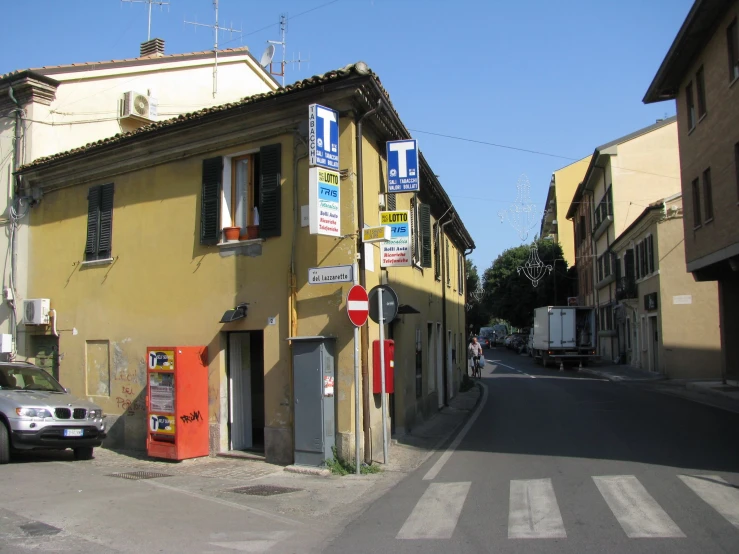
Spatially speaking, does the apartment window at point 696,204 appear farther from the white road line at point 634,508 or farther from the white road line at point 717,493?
the white road line at point 634,508

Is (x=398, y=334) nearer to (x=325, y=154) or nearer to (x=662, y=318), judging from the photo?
(x=325, y=154)

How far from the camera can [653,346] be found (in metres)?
30.6

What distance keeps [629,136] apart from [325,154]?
32232 mm

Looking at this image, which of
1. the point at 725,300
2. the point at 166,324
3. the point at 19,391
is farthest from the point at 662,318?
the point at 19,391

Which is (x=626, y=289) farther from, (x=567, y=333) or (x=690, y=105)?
(x=690, y=105)

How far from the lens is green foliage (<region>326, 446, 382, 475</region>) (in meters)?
9.73

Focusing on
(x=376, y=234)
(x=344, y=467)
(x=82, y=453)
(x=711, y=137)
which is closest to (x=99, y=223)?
(x=82, y=453)

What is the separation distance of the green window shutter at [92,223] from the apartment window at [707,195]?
55.9 ft

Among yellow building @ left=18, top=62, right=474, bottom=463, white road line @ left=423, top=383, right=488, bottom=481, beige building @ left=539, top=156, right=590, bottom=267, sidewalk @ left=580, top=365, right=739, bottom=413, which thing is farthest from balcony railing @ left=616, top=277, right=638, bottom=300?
yellow building @ left=18, top=62, right=474, bottom=463

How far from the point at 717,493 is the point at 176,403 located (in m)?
8.07

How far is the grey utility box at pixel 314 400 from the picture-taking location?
998 centimetres

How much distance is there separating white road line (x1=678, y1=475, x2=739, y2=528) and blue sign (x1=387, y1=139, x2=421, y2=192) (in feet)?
20.2

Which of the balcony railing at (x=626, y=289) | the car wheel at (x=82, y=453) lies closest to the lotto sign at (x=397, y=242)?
the car wheel at (x=82, y=453)

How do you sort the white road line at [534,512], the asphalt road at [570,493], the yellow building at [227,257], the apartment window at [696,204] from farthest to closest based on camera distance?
1. the apartment window at [696,204]
2. the yellow building at [227,257]
3. the white road line at [534,512]
4. the asphalt road at [570,493]
